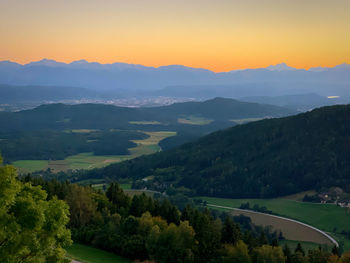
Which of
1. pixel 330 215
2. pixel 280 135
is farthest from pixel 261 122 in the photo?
pixel 330 215

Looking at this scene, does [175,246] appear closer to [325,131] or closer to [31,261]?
[31,261]

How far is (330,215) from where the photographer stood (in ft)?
335

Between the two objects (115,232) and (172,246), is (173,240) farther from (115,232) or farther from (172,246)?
(115,232)

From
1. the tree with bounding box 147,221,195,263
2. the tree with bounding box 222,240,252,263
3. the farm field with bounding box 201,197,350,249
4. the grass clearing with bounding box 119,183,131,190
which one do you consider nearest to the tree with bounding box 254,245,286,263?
the tree with bounding box 222,240,252,263

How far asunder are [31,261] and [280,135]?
154831 mm

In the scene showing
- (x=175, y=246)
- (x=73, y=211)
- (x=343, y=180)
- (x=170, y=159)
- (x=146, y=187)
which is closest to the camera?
(x=175, y=246)

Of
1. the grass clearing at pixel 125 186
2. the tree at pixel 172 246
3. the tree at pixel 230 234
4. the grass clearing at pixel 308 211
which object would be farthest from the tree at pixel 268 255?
the grass clearing at pixel 125 186

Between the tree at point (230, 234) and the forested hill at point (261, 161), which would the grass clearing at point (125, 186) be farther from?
the tree at point (230, 234)

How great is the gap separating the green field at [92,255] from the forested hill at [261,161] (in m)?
99.4

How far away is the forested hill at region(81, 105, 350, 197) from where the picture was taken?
136375 millimetres

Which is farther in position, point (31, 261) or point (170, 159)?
point (170, 159)

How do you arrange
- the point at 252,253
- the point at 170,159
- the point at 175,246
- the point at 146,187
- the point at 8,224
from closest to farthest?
the point at 8,224 → the point at 175,246 → the point at 252,253 → the point at 146,187 → the point at 170,159

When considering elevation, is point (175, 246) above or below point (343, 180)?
above

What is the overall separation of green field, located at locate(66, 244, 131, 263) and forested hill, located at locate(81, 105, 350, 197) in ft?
326
